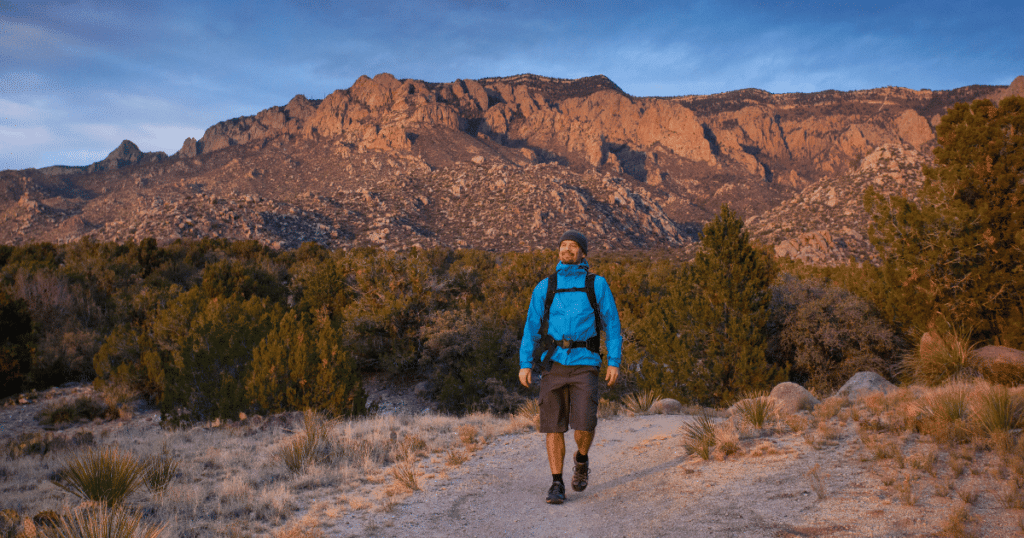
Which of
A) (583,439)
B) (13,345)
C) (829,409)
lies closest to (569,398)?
(583,439)

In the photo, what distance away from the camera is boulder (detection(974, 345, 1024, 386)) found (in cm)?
833

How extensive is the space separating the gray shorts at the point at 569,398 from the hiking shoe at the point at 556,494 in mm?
549

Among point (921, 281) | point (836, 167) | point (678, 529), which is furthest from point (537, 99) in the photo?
point (678, 529)

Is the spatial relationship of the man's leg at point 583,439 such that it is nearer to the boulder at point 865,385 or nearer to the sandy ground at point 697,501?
the sandy ground at point 697,501

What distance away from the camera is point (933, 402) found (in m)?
5.43

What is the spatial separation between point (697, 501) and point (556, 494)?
3.84 feet

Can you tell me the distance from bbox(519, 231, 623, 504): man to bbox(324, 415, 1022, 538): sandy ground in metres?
0.54

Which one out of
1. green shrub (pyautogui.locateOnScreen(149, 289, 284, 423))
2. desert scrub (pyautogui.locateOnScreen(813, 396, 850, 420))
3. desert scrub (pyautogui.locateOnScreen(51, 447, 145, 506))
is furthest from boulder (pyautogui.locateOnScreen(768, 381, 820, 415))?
green shrub (pyautogui.locateOnScreen(149, 289, 284, 423))

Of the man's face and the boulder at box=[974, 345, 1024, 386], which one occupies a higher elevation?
the man's face

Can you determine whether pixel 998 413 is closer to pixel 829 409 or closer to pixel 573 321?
pixel 829 409

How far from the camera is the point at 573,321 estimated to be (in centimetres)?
445

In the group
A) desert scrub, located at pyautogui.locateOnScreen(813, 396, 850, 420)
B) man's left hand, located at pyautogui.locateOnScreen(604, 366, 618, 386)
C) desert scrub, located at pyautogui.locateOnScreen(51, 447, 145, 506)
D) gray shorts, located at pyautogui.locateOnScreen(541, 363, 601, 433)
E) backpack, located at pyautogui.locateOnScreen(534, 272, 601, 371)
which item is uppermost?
backpack, located at pyautogui.locateOnScreen(534, 272, 601, 371)

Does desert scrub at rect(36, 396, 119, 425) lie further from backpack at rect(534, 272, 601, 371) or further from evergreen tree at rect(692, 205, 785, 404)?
evergreen tree at rect(692, 205, 785, 404)

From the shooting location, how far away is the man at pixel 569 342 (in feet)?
14.5
